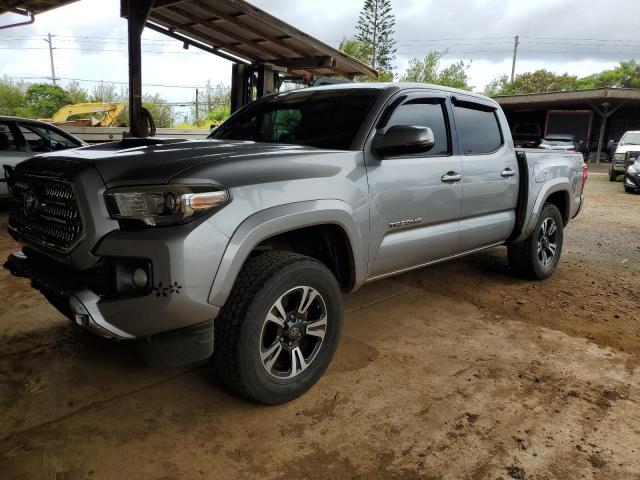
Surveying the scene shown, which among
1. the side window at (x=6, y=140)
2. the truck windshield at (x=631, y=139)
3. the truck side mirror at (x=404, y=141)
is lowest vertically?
the side window at (x=6, y=140)

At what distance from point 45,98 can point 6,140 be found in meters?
31.1

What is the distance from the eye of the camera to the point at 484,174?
157 inches

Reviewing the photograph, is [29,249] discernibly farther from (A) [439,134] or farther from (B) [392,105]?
(A) [439,134]

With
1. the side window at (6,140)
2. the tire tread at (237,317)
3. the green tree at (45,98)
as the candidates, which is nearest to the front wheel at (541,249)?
the tire tread at (237,317)

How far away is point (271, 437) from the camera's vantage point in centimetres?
238

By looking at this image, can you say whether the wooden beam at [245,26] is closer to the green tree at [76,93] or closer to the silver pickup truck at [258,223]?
the silver pickup truck at [258,223]

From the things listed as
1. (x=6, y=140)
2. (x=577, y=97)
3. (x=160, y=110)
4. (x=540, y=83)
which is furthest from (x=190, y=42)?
(x=540, y=83)

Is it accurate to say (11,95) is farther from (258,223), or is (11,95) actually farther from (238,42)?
(258,223)

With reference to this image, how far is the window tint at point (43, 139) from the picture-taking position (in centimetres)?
807

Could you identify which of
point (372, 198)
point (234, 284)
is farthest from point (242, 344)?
point (372, 198)

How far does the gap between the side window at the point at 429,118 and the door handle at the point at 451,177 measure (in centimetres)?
17

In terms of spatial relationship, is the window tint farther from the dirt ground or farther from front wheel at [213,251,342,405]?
front wheel at [213,251,342,405]

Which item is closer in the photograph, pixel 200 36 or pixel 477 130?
pixel 477 130

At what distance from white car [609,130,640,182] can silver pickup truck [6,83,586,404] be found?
13714mm
